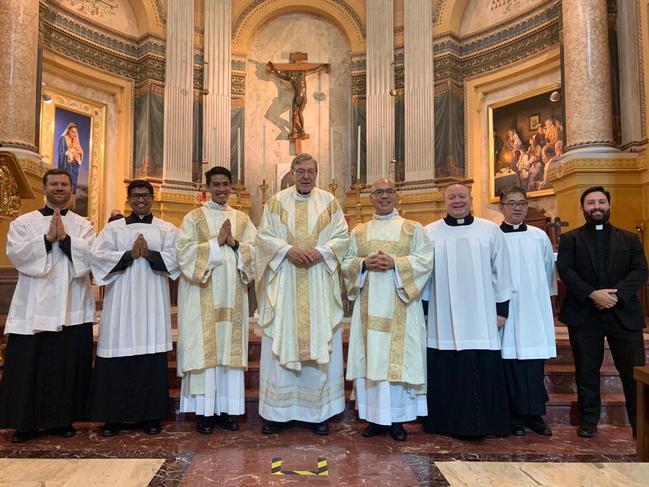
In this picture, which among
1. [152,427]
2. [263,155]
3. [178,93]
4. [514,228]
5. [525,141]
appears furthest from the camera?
[263,155]

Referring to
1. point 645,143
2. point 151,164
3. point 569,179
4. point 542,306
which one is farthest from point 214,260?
point 151,164

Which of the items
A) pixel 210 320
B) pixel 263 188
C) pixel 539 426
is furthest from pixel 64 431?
pixel 263 188

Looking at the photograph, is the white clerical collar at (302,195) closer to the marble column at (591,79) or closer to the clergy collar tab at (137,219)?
the clergy collar tab at (137,219)

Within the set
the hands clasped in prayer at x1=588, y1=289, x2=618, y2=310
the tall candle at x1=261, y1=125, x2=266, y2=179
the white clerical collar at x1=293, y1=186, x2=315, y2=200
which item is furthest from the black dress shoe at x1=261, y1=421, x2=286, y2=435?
the tall candle at x1=261, y1=125, x2=266, y2=179

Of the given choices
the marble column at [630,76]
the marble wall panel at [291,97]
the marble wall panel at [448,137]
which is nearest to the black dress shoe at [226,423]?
the marble column at [630,76]

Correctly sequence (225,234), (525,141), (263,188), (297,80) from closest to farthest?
(225,234) < (263,188) < (525,141) < (297,80)

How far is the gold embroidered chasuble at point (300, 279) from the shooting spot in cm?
388

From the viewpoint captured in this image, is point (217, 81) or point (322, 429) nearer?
point (322, 429)

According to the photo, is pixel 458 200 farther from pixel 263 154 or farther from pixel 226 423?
pixel 263 154

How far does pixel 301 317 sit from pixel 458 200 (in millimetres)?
1380

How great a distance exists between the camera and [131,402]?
12.6 feet

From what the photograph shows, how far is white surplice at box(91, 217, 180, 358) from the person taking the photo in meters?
3.86

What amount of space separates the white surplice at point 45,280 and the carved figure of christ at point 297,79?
28.5 ft

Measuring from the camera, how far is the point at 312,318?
3.93 meters
